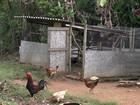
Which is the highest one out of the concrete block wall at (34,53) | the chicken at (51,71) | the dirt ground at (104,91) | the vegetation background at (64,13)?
the vegetation background at (64,13)

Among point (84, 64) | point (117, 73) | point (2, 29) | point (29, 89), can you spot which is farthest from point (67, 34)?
point (2, 29)

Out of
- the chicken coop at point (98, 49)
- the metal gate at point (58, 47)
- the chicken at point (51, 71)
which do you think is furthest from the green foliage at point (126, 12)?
the chicken at point (51, 71)

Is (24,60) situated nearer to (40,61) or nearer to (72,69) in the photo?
(40,61)

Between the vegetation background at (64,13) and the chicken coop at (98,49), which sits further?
the vegetation background at (64,13)

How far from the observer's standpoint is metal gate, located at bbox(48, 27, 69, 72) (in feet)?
47.9

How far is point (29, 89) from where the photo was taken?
10.2m

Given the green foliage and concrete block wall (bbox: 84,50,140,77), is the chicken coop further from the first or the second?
the green foliage

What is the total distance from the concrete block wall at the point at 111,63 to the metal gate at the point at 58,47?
1153mm

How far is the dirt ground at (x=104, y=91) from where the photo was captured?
10.9 m

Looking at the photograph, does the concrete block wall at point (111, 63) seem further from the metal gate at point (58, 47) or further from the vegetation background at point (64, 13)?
the vegetation background at point (64, 13)

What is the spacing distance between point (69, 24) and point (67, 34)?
15.8 inches

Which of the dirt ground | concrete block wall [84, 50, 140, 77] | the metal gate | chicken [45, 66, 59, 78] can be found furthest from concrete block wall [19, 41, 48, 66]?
concrete block wall [84, 50, 140, 77]

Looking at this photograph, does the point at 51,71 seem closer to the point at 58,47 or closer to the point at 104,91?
the point at 58,47

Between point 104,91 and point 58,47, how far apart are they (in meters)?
3.27
